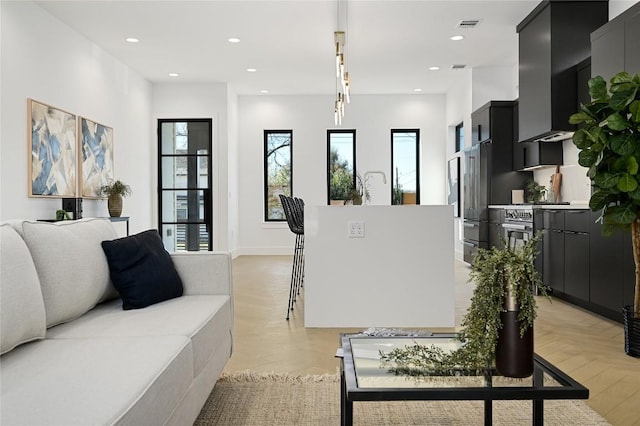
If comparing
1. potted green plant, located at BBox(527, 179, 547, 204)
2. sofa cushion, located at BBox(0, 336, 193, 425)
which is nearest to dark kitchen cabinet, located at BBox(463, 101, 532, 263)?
potted green plant, located at BBox(527, 179, 547, 204)

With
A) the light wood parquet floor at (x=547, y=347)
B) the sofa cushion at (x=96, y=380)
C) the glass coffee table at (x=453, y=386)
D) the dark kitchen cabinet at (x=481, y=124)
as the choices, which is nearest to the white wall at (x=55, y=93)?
the light wood parquet floor at (x=547, y=347)

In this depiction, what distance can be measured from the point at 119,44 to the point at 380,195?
5.31 m

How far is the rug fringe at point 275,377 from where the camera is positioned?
281cm

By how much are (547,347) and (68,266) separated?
2.91 m

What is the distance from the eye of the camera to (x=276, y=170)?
10.1m

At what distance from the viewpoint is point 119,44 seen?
673cm

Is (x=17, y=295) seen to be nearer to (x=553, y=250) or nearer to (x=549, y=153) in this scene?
(x=553, y=250)

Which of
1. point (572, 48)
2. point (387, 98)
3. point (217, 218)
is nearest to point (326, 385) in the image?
point (572, 48)

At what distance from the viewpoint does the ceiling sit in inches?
215

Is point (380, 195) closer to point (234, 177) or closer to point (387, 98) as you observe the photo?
point (387, 98)

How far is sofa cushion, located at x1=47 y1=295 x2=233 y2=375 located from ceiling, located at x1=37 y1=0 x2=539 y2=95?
3.74 metres

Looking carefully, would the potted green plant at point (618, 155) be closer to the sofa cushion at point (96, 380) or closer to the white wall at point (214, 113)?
the sofa cushion at point (96, 380)

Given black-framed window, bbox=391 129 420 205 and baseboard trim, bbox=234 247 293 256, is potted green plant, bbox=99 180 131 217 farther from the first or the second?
black-framed window, bbox=391 129 420 205

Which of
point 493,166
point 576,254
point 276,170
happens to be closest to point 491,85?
point 493,166
